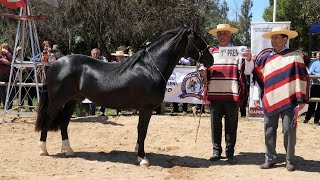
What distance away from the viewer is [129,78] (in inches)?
244

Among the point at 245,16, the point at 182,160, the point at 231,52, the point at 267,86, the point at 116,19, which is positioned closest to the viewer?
the point at 267,86

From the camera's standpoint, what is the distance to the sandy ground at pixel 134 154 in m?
5.72

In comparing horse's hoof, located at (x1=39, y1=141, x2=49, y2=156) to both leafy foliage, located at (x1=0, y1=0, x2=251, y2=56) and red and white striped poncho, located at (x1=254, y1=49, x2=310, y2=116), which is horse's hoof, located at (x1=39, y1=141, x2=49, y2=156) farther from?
leafy foliage, located at (x1=0, y1=0, x2=251, y2=56)

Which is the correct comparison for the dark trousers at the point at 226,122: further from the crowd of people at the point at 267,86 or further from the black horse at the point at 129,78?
the black horse at the point at 129,78

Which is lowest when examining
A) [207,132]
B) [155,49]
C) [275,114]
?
[207,132]

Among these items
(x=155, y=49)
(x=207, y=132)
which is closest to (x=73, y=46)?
(x=207, y=132)

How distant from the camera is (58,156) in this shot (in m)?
6.67

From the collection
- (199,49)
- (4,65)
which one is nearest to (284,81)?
(199,49)

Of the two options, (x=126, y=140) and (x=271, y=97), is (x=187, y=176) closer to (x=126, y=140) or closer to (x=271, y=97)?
(x=271, y=97)

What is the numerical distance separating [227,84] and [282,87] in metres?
0.87

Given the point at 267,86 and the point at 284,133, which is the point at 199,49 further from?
the point at 284,133

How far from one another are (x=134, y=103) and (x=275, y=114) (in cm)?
209

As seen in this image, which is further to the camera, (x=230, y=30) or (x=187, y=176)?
(x=230, y=30)

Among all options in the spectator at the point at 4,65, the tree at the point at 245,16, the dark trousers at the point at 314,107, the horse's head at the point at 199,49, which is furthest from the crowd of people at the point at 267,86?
the tree at the point at 245,16
